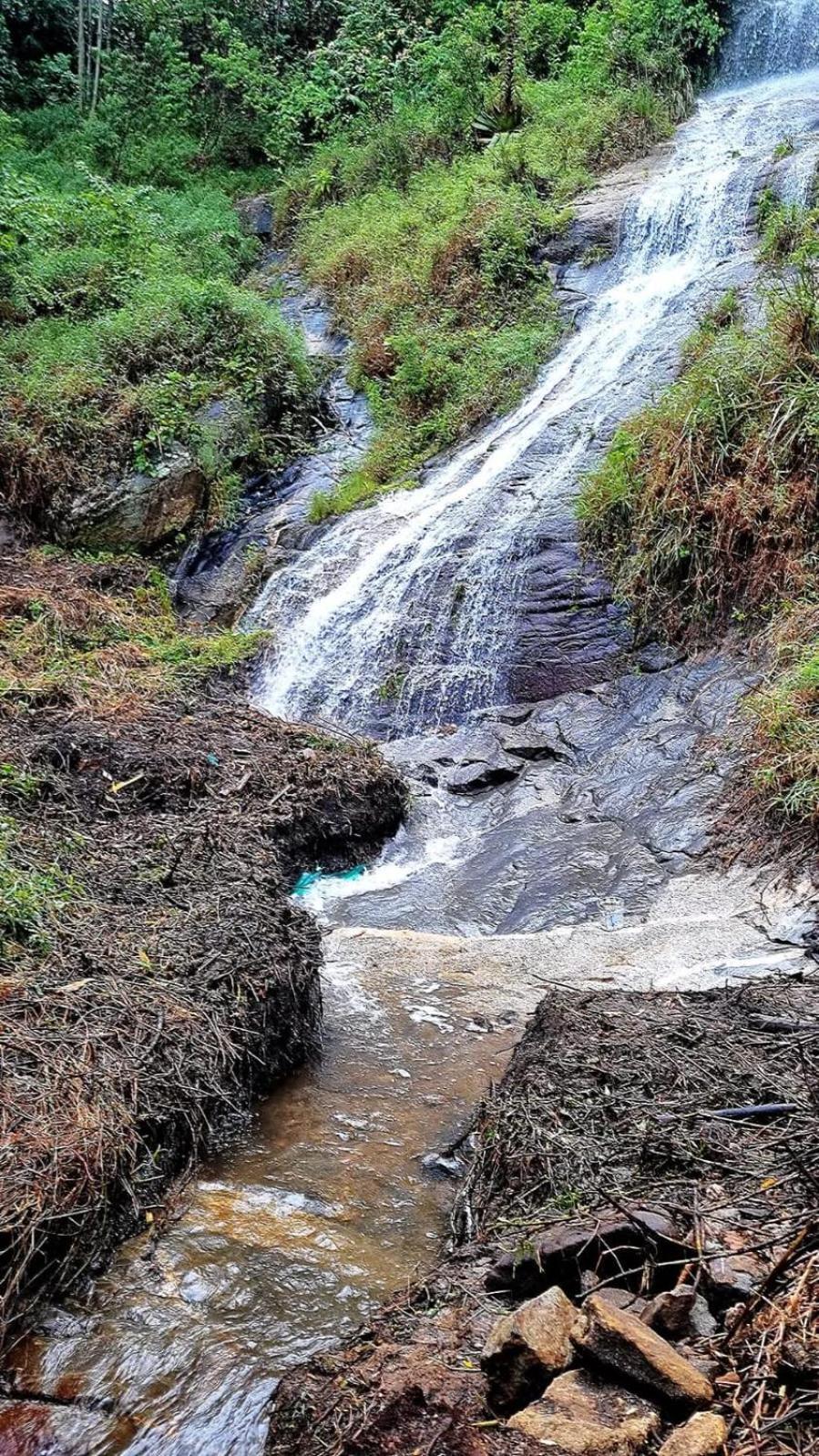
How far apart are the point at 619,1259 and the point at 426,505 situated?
918 centimetres

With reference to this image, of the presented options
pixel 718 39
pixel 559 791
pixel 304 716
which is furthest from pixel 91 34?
pixel 559 791

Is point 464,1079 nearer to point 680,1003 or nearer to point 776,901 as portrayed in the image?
point 680,1003

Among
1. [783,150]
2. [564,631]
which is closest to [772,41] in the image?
[783,150]

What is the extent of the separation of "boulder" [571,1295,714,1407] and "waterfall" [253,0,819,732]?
6.92 m

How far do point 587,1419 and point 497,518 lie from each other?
28.6 ft

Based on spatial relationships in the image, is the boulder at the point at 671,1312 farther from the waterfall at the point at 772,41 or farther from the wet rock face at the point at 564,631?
the waterfall at the point at 772,41

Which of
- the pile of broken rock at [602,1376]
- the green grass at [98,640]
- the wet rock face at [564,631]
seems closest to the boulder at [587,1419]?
the pile of broken rock at [602,1376]

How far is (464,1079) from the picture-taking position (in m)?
4.37

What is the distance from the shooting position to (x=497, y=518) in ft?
32.7

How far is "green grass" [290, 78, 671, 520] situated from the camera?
1242 cm

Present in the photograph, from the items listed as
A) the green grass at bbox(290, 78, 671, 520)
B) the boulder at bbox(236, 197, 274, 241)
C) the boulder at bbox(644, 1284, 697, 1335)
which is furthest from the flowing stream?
the boulder at bbox(236, 197, 274, 241)

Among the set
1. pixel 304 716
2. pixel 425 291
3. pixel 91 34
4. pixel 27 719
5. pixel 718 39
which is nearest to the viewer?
pixel 27 719

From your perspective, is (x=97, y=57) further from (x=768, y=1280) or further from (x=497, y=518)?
(x=768, y=1280)

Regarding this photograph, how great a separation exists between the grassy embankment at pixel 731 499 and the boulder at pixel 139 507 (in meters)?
4.44
